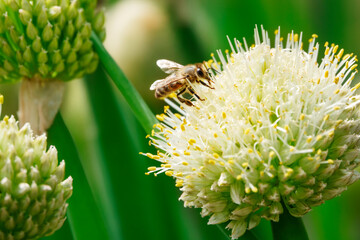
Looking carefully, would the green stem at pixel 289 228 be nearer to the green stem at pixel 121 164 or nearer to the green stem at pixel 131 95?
the green stem at pixel 131 95

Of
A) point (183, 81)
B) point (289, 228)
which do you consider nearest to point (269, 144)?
point (289, 228)

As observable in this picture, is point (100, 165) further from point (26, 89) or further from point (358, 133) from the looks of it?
point (358, 133)

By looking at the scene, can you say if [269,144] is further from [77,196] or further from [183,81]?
[77,196]

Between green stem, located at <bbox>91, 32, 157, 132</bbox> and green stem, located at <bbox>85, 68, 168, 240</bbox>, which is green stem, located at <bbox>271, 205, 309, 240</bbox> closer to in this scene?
green stem, located at <bbox>91, 32, 157, 132</bbox>

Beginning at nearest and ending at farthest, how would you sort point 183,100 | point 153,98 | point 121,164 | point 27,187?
1. point 27,187
2. point 183,100
3. point 121,164
4. point 153,98

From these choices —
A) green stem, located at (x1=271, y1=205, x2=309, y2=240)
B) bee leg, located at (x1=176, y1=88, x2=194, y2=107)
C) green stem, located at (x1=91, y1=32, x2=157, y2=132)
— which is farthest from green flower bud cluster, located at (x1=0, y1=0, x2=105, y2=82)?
green stem, located at (x1=271, y1=205, x2=309, y2=240)
